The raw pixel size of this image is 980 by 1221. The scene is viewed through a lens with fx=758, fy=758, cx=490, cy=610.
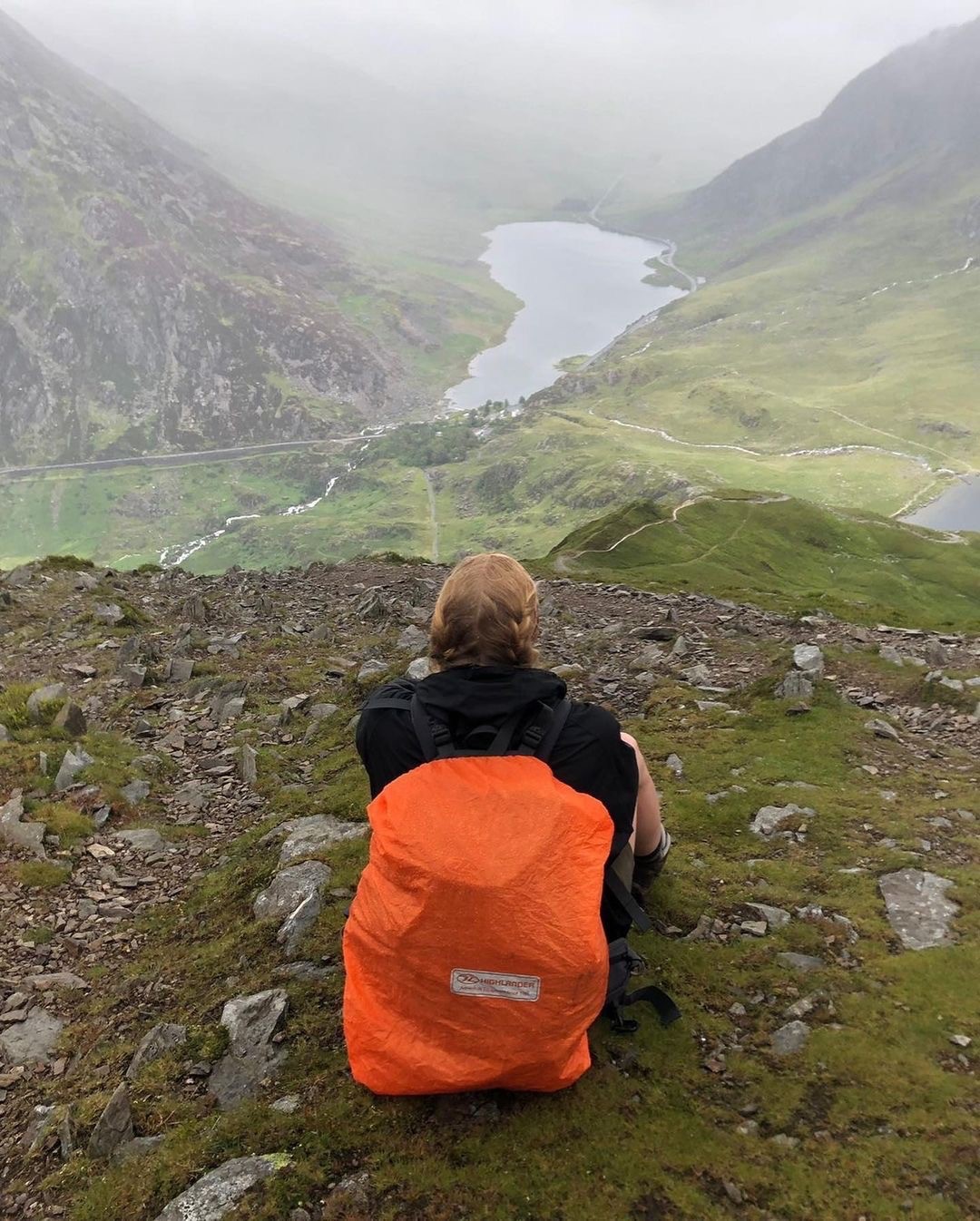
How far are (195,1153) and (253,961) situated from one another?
282 centimetres

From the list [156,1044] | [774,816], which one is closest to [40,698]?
[156,1044]

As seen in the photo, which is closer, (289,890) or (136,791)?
(289,890)

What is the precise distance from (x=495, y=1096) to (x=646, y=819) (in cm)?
276

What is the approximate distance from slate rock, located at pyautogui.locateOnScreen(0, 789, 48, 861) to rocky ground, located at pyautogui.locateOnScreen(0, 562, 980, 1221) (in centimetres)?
6

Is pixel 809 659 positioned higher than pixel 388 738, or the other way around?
pixel 388 738

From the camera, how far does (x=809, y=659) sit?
20.5 m

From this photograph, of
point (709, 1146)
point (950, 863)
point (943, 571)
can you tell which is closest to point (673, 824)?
point (950, 863)

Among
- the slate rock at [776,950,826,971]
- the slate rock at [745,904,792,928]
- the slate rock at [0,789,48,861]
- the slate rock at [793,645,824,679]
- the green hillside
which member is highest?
the slate rock at [776,950,826,971]

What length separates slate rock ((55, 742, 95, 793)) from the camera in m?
14.8

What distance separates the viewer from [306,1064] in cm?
727

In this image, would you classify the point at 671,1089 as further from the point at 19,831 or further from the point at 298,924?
the point at 19,831

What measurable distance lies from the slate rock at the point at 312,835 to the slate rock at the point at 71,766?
16.7ft

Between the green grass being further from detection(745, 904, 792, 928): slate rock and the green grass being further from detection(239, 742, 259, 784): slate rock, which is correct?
detection(745, 904, 792, 928): slate rock

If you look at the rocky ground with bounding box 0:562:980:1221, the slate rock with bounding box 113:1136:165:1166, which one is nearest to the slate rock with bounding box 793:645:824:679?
the rocky ground with bounding box 0:562:980:1221
